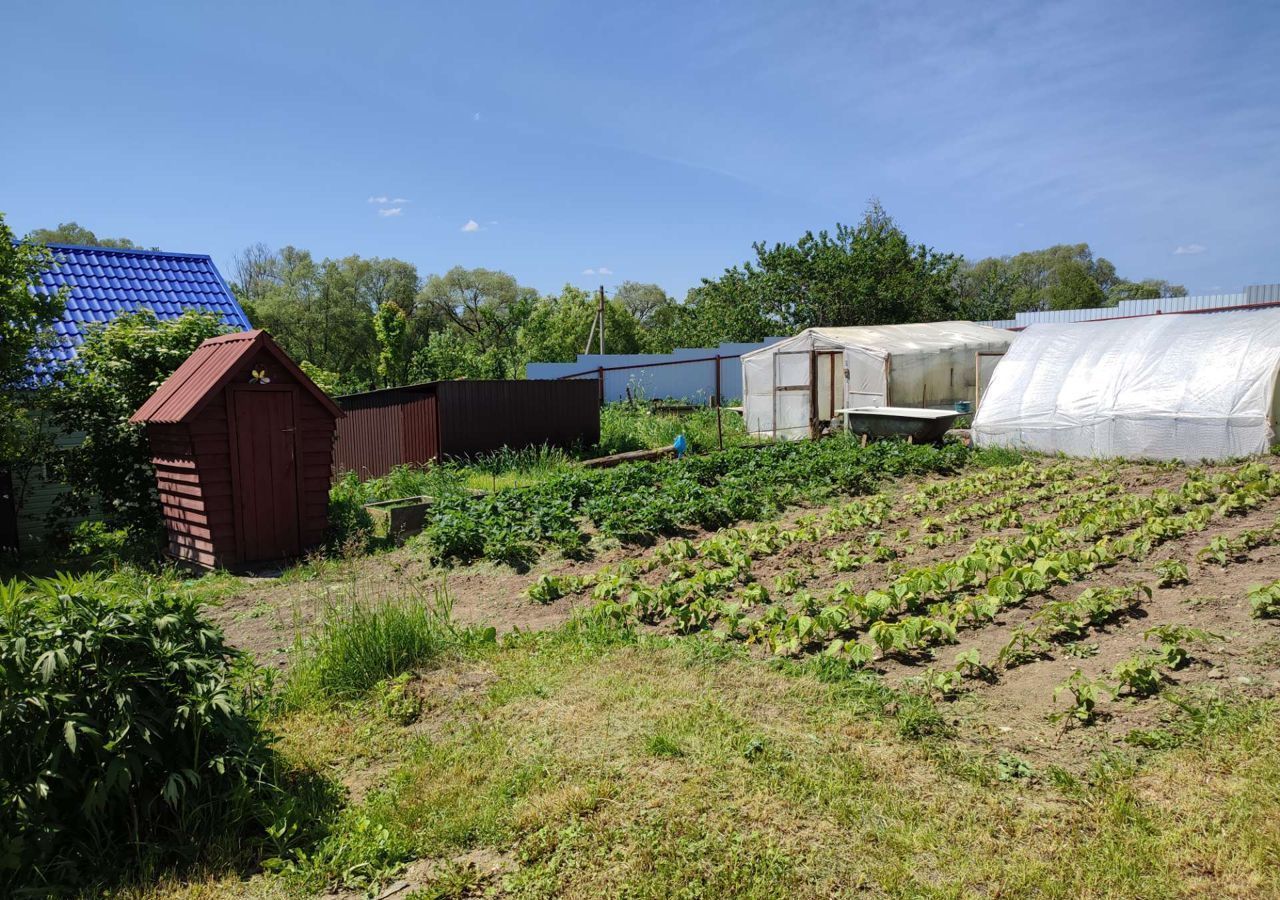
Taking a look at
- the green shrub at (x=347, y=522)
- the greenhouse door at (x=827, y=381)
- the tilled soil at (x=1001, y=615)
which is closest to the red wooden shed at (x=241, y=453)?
the green shrub at (x=347, y=522)

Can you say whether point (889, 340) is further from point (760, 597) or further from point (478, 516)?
point (760, 597)

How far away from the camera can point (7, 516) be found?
10172 mm

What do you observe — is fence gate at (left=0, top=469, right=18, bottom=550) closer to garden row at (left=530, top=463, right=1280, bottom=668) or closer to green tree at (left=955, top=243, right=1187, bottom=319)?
garden row at (left=530, top=463, right=1280, bottom=668)

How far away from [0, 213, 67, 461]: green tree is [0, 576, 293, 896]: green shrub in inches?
265

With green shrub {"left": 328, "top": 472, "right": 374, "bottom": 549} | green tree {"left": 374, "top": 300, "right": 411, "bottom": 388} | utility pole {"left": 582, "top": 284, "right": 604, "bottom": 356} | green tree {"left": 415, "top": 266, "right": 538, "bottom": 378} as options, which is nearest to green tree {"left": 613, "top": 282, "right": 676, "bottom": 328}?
green tree {"left": 415, "top": 266, "right": 538, "bottom": 378}

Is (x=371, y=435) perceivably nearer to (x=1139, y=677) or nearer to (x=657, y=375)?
(x=1139, y=677)

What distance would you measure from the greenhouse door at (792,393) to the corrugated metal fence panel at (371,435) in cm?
909

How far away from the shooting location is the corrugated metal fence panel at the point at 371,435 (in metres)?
16.1

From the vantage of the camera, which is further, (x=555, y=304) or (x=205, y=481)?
(x=555, y=304)

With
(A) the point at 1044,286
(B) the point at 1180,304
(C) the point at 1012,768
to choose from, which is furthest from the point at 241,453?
(A) the point at 1044,286

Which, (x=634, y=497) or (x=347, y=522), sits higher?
(x=634, y=497)

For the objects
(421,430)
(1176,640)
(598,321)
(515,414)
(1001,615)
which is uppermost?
(598,321)

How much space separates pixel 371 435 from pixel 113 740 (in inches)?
560

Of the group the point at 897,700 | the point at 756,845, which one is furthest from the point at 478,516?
the point at 756,845
